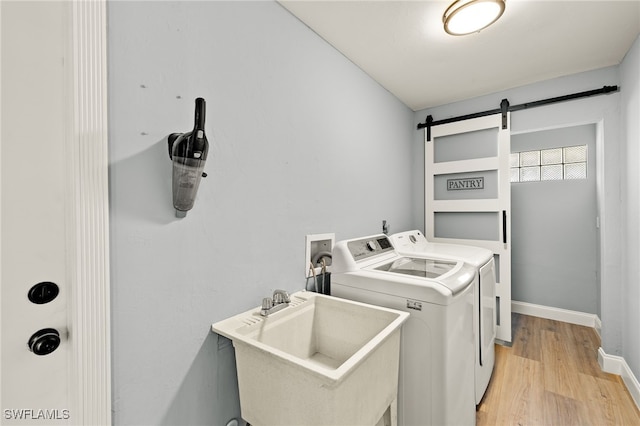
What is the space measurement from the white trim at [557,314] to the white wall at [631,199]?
3.82 ft

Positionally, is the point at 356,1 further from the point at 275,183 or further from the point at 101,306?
the point at 101,306

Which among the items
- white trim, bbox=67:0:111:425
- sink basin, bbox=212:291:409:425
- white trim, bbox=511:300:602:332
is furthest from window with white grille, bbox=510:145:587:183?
white trim, bbox=67:0:111:425

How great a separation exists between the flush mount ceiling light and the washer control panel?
1.39 m

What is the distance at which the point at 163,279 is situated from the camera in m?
0.95

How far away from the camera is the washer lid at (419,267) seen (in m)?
1.53

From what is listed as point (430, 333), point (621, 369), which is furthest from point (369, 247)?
point (621, 369)

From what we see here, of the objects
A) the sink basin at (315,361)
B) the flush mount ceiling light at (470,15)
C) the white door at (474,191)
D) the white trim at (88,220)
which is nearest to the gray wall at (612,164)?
the white door at (474,191)

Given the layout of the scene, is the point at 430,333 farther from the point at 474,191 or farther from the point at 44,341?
the point at 474,191

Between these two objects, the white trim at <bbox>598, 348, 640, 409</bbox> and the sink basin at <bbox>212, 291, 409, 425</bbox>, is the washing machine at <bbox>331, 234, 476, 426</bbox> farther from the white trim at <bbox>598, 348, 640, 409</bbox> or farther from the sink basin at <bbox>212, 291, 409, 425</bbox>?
the white trim at <bbox>598, 348, 640, 409</bbox>


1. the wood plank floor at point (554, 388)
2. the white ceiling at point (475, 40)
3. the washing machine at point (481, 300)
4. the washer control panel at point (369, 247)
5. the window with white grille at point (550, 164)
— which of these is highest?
the white ceiling at point (475, 40)

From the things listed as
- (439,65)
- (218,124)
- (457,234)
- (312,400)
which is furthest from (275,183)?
(457,234)

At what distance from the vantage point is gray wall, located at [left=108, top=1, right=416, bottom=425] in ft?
2.86

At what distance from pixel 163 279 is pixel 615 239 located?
3101mm

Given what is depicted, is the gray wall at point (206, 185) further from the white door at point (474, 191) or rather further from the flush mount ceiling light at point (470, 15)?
the white door at point (474, 191)
